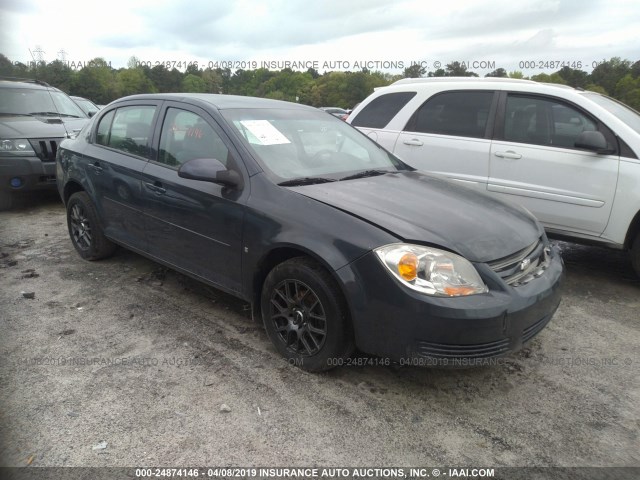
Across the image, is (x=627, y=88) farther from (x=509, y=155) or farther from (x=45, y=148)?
(x=45, y=148)

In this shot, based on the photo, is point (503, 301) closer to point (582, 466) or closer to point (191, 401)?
point (582, 466)

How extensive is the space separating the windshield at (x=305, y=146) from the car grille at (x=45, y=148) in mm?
4500

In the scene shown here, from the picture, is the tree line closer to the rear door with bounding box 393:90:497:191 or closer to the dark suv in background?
the dark suv in background

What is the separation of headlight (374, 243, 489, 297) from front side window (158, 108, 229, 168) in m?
1.41

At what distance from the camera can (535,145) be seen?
15.1ft

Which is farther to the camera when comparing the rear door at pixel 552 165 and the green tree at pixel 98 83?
the green tree at pixel 98 83

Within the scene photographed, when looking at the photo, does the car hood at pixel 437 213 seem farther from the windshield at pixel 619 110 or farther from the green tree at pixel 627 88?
the green tree at pixel 627 88

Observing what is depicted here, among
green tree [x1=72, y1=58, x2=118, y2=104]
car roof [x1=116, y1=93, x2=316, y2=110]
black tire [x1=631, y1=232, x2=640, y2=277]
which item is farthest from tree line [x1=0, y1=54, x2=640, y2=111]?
black tire [x1=631, y1=232, x2=640, y2=277]

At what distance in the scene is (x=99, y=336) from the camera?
10.9ft

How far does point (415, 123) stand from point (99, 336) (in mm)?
3798

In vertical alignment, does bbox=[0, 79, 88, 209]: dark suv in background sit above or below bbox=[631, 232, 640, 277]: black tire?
above

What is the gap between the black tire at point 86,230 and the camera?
14.8 ft

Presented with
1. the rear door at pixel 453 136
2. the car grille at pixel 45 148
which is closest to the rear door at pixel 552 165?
the rear door at pixel 453 136

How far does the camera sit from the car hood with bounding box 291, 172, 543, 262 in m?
2.59
